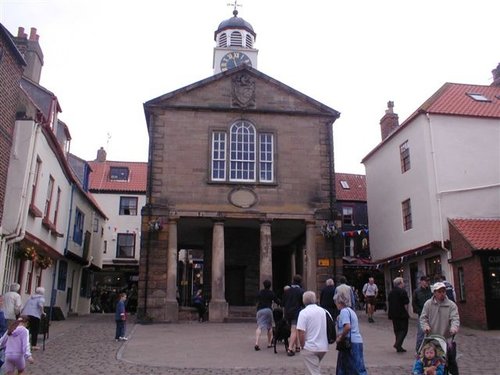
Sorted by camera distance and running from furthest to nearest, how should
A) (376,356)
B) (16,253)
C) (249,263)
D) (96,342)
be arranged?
(249,263) < (16,253) < (96,342) < (376,356)

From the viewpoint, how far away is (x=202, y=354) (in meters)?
12.5

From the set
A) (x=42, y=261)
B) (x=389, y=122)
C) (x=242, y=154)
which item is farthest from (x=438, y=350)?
(x=389, y=122)

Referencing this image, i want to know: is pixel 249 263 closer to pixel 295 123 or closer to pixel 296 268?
pixel 296 268

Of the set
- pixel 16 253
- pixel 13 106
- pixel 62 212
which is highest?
pixel 13 106

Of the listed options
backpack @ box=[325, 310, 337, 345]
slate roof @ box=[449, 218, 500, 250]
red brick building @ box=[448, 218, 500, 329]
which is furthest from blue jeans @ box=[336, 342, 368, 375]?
slate roof @ box=[449, 218, 500, 250]

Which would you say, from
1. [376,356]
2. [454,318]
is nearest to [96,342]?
[376,356]

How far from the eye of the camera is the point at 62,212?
80.5ft

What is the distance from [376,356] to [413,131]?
47.8ft

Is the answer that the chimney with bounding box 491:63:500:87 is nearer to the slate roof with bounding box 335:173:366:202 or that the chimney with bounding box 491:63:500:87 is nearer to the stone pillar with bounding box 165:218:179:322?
the slate roof with bounding box 335:173:366:202

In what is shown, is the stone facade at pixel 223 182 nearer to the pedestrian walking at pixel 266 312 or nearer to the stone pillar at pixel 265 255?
the stone pillar at pixel 265 255

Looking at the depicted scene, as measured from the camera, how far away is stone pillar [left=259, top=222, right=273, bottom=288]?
21.4 meters

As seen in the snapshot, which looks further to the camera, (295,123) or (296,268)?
(296,268)

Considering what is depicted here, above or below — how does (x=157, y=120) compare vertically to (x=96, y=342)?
above

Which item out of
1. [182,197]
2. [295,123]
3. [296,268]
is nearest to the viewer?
[182,197]
